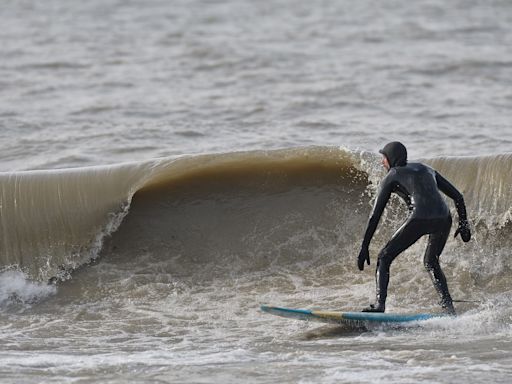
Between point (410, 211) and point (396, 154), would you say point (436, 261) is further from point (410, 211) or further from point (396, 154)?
point (396, 154)

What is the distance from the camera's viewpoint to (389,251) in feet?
28.2

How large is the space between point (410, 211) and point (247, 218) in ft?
9.06

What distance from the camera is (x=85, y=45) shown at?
21828 millimetres

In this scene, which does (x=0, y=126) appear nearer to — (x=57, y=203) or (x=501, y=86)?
(x=57, y=203)

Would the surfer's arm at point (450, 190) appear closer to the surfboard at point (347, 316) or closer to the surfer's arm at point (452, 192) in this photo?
the surfer's arm at point (452, 192)

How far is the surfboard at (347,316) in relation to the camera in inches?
333

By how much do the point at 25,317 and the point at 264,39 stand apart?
44.0 feet

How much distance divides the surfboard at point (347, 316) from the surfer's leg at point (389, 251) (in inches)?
4.6

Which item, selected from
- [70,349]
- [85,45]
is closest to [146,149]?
[70,349]

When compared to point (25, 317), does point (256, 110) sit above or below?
above

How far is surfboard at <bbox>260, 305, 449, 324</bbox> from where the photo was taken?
333 inches

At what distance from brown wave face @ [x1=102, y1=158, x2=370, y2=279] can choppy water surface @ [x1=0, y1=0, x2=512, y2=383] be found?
2 cm

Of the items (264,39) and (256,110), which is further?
(264,39)

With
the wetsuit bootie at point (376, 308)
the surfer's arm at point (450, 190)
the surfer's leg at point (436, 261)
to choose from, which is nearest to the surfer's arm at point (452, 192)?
the surfer's arm at point (450, 190)
